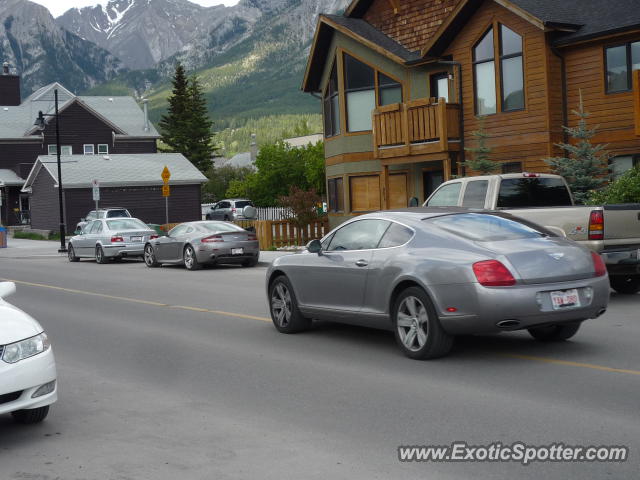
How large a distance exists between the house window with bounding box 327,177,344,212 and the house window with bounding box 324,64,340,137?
178cm

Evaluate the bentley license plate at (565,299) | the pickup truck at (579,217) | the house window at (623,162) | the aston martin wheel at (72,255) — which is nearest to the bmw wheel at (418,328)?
the bentley license plate at (565,299)

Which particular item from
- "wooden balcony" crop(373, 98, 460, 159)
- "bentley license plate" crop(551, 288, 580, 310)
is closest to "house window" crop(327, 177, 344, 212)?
"wooden balcony" crop(373, 98, 460, 159)

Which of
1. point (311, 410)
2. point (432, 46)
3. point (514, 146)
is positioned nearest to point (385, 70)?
point (432, 46)

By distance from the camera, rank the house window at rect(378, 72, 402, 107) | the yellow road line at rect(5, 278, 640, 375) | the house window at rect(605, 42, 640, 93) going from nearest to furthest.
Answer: the yellow road line at rect(5, 278, 640, 375) < the house window at rect(605, 42, 640, 93) < the house window at rect(378, 72, 402, 107)

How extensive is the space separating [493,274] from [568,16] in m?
18.3

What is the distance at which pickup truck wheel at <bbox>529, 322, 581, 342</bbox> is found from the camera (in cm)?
956

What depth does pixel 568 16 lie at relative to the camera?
24547mm

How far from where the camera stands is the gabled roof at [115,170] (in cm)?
5294

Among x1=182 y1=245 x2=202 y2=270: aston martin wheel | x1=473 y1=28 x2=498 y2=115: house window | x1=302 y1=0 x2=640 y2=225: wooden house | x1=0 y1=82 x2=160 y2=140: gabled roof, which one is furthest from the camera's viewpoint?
x1=0 y1=82 x2=160 y2=140: gabled roof

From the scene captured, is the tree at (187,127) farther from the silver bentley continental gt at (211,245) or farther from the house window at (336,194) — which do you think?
the silver bentley continental gt at (211,245)

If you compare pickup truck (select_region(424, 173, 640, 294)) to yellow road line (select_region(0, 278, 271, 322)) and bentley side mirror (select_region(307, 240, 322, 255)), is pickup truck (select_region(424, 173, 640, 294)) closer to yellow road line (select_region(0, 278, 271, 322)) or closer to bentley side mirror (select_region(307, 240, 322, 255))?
bentley side mirror (select_region(307, 240, 322, 255))

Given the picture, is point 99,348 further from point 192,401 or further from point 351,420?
point 351,420

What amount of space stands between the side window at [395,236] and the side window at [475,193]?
5073mm

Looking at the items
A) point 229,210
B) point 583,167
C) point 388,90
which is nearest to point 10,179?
point 229,210
